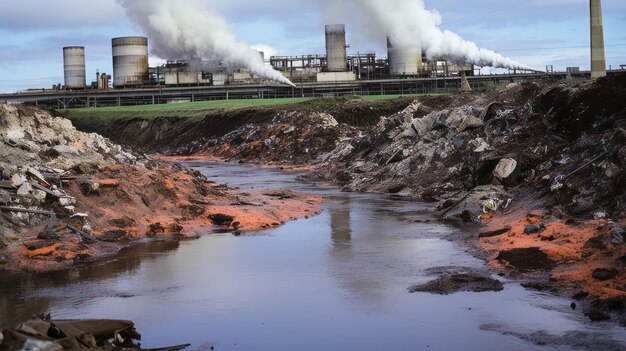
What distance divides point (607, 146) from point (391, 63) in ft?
256

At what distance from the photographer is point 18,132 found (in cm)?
2816

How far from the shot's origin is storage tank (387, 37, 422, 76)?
98.1m

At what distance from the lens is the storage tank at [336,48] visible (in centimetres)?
10125

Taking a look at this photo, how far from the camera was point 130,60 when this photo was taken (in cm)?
10338

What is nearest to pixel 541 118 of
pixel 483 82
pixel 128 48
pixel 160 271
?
pixel 160 271

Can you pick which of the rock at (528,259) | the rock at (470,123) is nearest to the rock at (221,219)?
the rock at (528,259)

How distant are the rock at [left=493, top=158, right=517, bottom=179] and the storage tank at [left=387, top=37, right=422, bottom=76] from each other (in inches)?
2779

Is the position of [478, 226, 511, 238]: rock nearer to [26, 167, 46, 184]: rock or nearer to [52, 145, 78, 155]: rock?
[26, 167, 46, 184]: rock

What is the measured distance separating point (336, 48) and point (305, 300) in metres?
87.9

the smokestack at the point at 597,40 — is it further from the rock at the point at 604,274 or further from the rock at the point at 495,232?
the rock at the point at 604,274

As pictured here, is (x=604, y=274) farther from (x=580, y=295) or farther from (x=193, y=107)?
(x=193, y=107)

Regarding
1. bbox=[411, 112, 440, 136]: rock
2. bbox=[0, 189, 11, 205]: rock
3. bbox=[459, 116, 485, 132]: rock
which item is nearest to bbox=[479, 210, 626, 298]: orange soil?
bbox=[0, 189, 11, 205]: rock

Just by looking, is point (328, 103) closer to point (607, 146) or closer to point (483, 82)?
point (483, 82)

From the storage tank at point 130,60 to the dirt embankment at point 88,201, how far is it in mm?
72960
